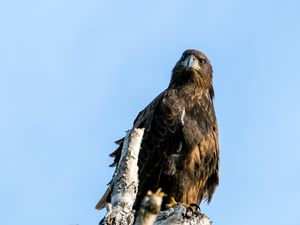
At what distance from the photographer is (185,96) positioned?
9555 millimetres

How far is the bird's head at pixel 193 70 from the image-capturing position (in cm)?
1016

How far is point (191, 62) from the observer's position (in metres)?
10.4

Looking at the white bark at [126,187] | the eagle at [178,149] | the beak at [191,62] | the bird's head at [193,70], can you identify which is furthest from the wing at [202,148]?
the white bark at [126,187]

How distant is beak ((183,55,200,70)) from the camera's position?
10.3m

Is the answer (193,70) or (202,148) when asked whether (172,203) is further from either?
(193,70)

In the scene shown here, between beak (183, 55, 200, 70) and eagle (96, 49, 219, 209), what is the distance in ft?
2.50

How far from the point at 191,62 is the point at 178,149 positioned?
2064mm

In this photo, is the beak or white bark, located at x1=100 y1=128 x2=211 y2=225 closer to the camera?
white bark, located at x1=100 y1=128 x2=211 y2=225

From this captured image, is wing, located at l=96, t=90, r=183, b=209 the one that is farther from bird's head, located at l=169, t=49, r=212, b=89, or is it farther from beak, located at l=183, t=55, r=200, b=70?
beak, located at l=183, t=55, r=200, b=70

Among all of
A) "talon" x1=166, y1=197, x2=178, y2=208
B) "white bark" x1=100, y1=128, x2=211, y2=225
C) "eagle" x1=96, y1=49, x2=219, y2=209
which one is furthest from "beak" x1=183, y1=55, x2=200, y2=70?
"white bark" x1=100, y1=128, x2=211, y2=225

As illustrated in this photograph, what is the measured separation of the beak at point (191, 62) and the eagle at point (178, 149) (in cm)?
76

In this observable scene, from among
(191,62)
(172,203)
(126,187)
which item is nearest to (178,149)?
(172,203)

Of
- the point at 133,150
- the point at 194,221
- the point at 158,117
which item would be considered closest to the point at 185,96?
the point at 158,117

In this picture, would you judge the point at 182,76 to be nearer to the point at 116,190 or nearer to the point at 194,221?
the point at 194,221
